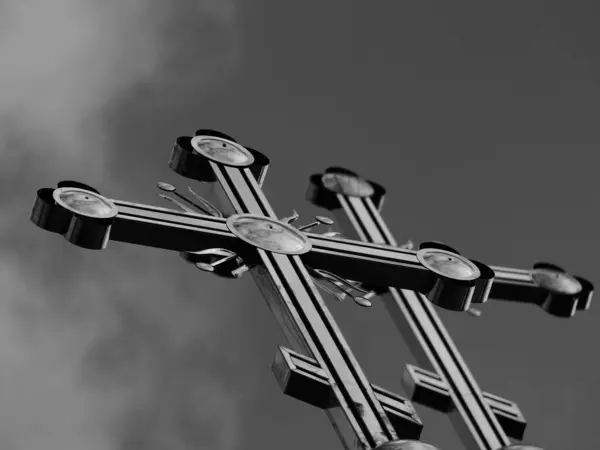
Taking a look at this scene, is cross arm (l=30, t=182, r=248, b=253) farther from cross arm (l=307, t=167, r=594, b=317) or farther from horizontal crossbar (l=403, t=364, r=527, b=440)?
cross arm (l=307, t=167, r=594, b=317)

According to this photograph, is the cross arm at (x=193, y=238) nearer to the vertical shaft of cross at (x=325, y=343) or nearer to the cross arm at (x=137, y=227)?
the cross arm at (x=137, y=227)

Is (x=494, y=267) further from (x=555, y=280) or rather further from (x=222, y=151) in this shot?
(x=222, y=151)

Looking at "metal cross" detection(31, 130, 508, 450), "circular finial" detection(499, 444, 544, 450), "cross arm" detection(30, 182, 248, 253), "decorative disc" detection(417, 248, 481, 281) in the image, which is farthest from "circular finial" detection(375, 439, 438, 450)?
"cross arm" detection(30, 182, 248, 253)

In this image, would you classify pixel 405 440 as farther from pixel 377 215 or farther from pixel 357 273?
pixel 377 215

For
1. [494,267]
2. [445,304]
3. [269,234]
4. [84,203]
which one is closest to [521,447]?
[445,304]

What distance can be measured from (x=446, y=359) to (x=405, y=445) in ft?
4.87

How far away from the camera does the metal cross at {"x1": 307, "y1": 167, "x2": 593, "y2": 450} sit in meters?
7.77

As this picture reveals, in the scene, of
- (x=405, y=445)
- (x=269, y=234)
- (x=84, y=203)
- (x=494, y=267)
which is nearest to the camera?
(x=405, y=445)

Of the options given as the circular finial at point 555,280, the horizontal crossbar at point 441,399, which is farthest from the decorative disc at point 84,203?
the circular finial at point 555,280

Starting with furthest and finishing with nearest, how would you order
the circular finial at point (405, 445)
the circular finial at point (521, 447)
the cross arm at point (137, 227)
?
the circular finial at point (521, 447) < the cross arm at point (137, 227) < the circular finial at point (405, 445)

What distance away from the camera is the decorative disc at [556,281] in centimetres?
870

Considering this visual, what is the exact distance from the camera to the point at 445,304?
7.62 meters

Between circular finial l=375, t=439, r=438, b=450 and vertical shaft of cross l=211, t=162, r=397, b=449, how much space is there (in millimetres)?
93

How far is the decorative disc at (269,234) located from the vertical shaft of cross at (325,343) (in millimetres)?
64
